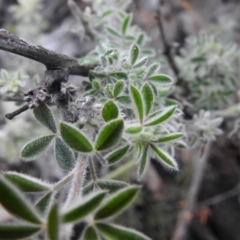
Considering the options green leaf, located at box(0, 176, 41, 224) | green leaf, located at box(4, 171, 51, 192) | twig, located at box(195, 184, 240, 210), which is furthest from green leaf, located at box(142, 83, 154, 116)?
twig, located at box(195, 184, 240, 210)

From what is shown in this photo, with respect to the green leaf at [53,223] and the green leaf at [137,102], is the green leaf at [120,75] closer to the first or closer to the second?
the green leaf at [137,102]

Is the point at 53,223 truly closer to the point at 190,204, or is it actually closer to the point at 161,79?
the point at 161,79

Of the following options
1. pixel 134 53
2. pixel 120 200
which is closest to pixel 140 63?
pixel 134 53

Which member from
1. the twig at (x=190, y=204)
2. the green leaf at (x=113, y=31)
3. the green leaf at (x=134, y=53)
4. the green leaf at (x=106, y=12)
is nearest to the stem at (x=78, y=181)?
the green leaf at (x=134, y=53)

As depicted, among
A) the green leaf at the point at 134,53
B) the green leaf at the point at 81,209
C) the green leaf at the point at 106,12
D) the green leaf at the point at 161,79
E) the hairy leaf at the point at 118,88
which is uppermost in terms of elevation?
the green leaf at the point at 106,12

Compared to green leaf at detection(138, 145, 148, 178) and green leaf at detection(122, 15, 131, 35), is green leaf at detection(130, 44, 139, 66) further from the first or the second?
green leaf at detection(122, 15, 131, 35)
